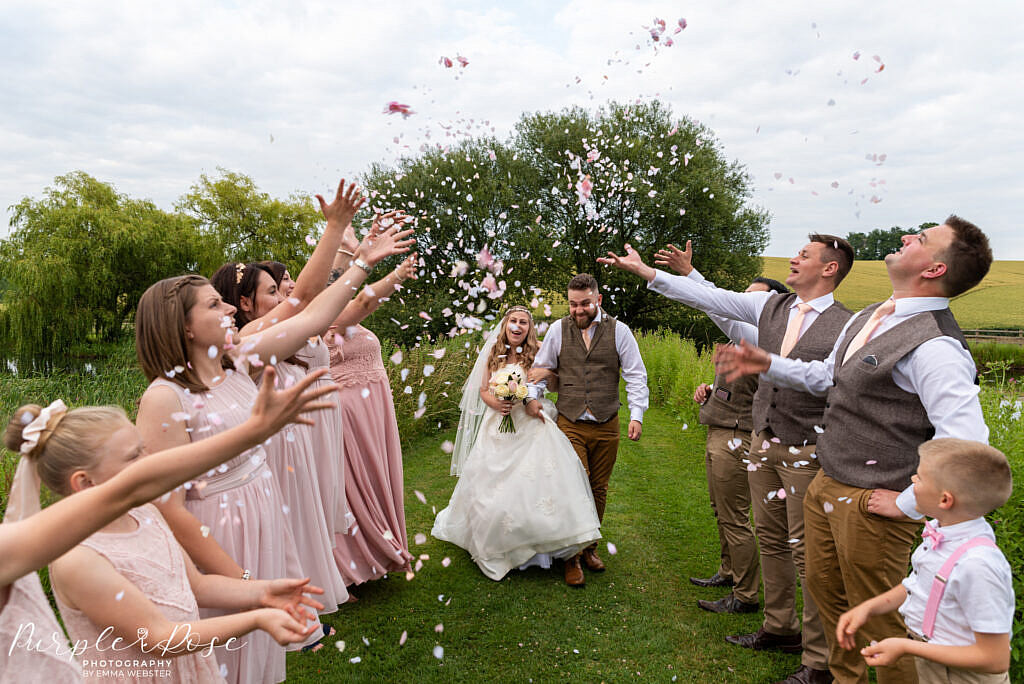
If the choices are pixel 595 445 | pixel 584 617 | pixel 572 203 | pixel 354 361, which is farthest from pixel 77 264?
pixel 584 617

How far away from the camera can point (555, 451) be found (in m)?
5.62

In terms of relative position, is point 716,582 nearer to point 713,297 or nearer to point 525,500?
point 525,500

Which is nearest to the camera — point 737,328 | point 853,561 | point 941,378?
point 941,378

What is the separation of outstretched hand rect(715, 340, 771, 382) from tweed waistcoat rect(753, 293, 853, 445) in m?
0.82

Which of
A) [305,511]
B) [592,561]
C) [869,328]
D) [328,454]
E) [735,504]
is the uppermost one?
[869,328]

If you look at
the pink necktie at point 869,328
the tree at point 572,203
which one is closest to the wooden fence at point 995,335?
the tree at point 572,203

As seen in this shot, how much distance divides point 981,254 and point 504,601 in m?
4.25

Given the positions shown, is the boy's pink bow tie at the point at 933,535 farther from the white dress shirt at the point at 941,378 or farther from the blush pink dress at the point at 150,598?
the blush pink dress at the point at 150,598

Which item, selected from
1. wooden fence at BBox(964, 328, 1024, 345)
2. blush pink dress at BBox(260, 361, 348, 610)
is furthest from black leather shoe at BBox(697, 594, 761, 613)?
wooden fence at BBox(964, 328, 1024, 345)

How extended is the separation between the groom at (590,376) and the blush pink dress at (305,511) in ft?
7.67

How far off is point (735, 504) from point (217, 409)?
427 cm

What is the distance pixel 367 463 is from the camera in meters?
5.33

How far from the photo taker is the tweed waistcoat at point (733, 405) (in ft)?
16.3

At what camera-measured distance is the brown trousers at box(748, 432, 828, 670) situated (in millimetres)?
3914
